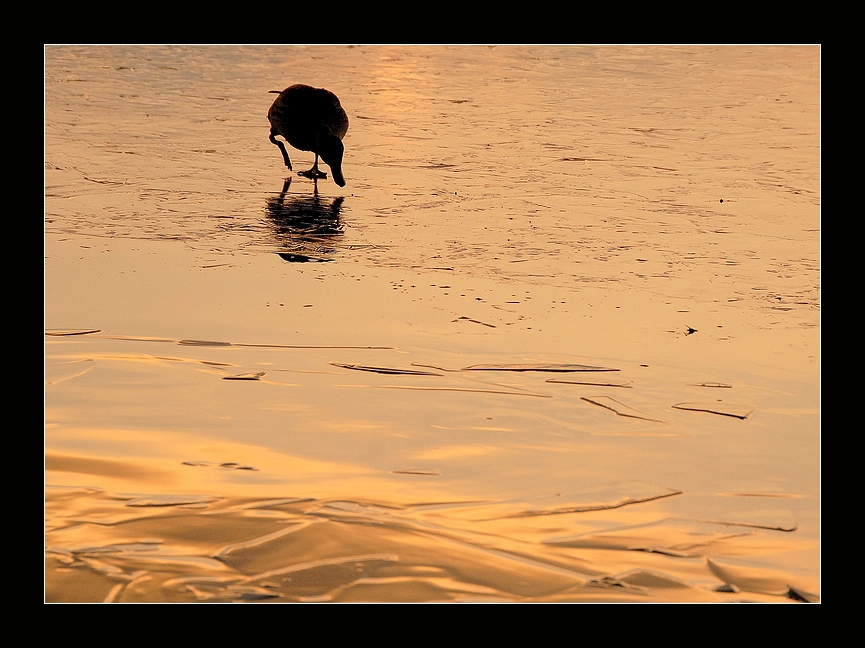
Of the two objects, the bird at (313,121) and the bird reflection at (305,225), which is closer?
the bird reflection at (305,225)

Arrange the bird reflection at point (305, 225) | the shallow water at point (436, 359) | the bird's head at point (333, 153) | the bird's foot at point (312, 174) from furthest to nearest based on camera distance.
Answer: the bird's foot at point (312, 174), the bird's head at point (333, 153), the bird reflection at point (305, 225), the shallow water at point (436, 359)

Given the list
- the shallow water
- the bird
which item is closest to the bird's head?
the bird

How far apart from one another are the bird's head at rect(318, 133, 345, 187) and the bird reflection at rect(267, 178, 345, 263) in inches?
6.0

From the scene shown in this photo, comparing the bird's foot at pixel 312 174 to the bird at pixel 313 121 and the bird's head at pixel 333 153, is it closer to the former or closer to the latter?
the bird at pixel 313 121

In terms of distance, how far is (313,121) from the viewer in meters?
6.54

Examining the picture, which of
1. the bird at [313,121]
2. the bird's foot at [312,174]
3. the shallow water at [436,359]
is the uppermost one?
the bird at [313,121]

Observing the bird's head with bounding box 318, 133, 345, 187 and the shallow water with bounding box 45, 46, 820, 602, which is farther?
the bird's head with bounding box 318, 133, 345, 187

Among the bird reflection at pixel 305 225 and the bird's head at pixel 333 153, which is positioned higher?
the bird's head at pixel 333 153

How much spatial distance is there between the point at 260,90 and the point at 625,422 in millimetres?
6476

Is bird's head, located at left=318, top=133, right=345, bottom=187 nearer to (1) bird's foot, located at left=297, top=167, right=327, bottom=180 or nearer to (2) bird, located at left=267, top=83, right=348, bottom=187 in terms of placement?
→ (2) bird, located at left=267, top=83, right=348, bottom=187

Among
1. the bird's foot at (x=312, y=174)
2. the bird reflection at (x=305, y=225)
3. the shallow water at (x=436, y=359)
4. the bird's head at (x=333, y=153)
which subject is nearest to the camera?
the shallow water at (x=436, y=359)

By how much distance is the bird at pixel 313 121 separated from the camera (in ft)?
21.2

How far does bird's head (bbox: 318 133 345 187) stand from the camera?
21.0 ft

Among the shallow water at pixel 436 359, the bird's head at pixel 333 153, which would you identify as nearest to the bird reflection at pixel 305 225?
the shallow water at pixel 436 359
